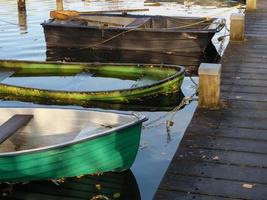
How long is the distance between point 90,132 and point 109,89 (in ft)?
18.6

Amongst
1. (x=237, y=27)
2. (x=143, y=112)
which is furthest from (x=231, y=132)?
(x=237, y=27)

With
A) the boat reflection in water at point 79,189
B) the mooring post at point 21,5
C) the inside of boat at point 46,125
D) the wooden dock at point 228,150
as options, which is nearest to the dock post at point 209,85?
the wooden dock at point 228,150

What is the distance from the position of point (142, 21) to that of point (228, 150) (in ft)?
46.4

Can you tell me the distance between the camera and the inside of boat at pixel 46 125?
862 cm

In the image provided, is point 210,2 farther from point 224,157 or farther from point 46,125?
point 224,157

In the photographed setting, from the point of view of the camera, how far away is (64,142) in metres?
8.06

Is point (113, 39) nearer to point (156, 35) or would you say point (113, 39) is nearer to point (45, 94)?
point (156, 35)

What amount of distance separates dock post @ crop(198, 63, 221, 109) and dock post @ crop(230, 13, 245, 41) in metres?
5.60

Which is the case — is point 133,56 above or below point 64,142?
below

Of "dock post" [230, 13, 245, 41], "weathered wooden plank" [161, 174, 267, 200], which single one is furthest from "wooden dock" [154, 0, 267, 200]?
"dock post" [230, 13, 245, 41]

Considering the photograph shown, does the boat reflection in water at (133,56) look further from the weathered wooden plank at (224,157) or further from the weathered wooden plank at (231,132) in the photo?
the weathered wooden plank at (224,157)

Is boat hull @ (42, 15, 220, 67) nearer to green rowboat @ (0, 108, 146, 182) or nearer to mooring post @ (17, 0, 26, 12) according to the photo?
green rowboat @ (0, 108, 146, 182)

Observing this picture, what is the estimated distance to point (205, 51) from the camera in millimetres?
20391

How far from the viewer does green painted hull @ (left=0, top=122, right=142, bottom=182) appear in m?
7.64
